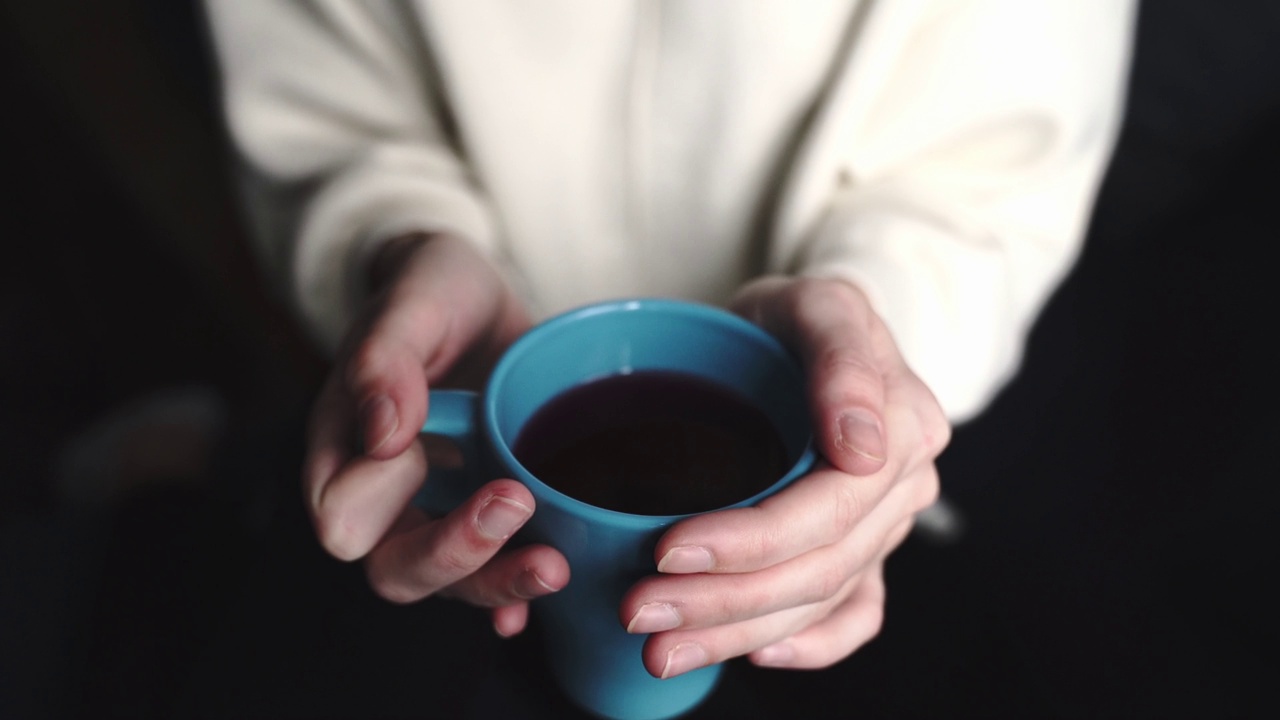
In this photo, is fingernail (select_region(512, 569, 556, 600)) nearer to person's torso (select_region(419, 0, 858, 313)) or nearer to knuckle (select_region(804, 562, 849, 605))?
knuckle (select_region(804, 562, 849, 605))

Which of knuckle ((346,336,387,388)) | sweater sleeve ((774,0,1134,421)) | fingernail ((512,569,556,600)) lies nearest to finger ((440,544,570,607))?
fingernail ((512,569,556,600))

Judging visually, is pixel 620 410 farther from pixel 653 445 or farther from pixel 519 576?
pixel 519 576

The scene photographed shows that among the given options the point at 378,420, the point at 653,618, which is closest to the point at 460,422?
the point at 378,420

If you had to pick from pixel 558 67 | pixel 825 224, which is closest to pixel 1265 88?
pixel 825 224

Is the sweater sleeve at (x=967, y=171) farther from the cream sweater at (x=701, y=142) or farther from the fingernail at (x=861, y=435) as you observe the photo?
the fingernail at (x=861, y=435)

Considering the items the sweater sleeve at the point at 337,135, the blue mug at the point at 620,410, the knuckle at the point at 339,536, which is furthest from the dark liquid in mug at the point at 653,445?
the sweater sleeve at the point at 337,135
